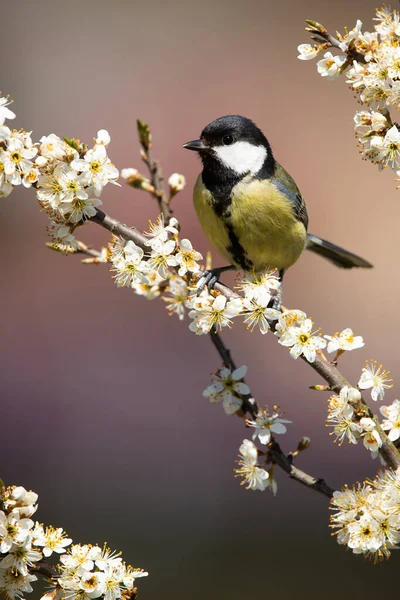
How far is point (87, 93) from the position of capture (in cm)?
504

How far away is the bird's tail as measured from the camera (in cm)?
226

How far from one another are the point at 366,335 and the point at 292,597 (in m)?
1.95

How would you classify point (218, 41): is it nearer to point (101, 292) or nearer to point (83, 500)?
point (101, 292)

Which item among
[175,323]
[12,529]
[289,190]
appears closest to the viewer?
[12,529]

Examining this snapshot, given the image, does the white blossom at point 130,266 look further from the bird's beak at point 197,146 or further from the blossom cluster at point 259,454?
the bird's beak at point 197,146

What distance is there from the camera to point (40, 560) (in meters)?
1.07

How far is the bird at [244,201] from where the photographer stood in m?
1.88

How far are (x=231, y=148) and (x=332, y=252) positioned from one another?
0.55 m

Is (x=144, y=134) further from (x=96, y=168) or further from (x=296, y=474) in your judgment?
(x=296, y=474)

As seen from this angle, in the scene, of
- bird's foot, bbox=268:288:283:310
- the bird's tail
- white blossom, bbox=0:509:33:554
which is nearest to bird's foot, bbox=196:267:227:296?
bird's foot, bbox=268:288:283:310

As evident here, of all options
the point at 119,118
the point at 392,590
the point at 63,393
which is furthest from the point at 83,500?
the point at 119,118

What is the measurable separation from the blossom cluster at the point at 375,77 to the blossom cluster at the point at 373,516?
0.48 metres

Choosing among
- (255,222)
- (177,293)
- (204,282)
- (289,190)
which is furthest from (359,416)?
(289,190)

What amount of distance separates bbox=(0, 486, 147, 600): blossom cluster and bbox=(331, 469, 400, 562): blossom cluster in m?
0.31
